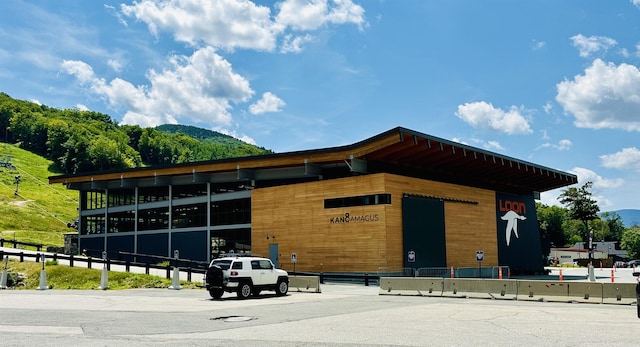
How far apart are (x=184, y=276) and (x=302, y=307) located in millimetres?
18475

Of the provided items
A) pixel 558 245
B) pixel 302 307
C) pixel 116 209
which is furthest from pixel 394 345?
pixel 558 245

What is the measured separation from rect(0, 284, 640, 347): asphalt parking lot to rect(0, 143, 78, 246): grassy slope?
61.2 m

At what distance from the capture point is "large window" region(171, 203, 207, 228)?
5253cm

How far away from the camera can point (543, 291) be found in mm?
23766

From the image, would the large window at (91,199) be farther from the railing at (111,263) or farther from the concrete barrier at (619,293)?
the concrete barrier at (619,293)

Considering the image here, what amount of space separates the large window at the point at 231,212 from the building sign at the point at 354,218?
10.4 metres

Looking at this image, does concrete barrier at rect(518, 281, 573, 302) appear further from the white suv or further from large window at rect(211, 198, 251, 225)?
large window at rect(211, 198, 251, 225)

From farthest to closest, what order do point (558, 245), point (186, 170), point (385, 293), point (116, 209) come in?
point (558, 245) → point (116, 209) → point (186, 170) → point (385, 293)

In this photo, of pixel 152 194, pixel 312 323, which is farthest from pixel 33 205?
pixel 312 323

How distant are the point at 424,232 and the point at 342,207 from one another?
6.48 meters

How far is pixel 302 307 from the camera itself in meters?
20.4

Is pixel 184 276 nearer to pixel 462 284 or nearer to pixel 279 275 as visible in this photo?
pixel 279 275

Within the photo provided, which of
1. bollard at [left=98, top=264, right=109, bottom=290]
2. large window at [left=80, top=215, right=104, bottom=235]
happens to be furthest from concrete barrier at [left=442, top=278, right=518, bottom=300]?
large window at [left=80, top=215, right=104, bottom=235]

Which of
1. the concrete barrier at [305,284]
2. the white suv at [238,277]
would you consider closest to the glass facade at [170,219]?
the concrete barrier at [305,284]
